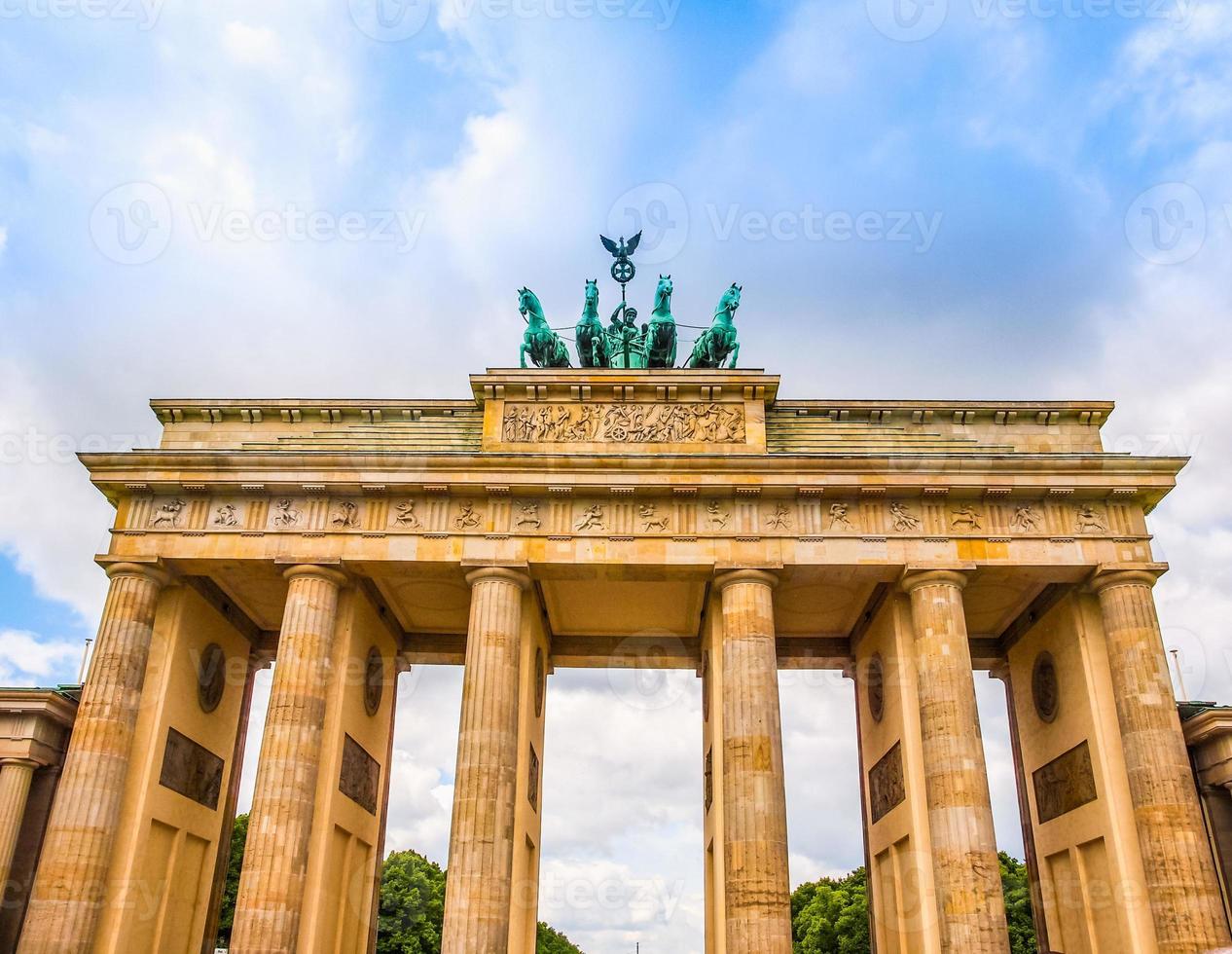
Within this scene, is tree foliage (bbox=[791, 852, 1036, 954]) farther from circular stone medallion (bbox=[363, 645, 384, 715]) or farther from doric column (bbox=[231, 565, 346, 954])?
doric column (bbox=[231, 565, 346, 954])

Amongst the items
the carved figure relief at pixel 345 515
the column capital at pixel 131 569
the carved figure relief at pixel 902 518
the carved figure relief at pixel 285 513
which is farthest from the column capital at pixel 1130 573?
the column capital at pixel 131 569

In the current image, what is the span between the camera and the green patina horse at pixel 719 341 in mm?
27938

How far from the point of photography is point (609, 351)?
2939 cm

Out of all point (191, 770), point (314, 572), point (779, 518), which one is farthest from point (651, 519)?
point (191, 770)

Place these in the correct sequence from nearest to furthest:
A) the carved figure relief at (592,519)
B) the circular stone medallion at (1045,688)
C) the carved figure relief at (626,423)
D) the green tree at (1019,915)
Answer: the carved figure relief at (592,519)
the carved figure relief at (626,423)
the circular stone medallion at (1045,688)
the green tree at (1019,915)

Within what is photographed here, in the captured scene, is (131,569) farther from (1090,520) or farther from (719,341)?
(1090,520)

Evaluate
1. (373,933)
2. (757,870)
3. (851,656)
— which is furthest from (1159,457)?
(373,933)

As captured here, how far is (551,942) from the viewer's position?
9038 centimetres

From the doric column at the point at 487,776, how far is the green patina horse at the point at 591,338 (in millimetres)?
7540

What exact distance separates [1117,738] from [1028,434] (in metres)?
8.20

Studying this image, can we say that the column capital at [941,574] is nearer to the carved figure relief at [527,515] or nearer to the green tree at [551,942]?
the carved figure relief at [527,515]

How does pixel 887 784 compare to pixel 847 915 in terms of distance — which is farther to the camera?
pixel 847 915

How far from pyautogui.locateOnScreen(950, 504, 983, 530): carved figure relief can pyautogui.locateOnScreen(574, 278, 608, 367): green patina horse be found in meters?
10.8

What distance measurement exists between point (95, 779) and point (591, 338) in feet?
55.4
